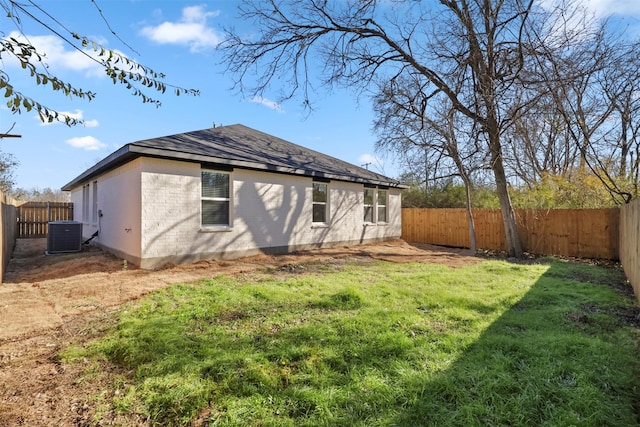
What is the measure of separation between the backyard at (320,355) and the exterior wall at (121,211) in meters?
1.95

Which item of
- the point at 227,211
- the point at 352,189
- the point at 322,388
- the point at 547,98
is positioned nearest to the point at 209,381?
the point at 322,388

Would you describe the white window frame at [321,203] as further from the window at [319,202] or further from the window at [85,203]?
the window at [85,203]

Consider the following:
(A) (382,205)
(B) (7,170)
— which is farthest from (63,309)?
(B) (7,170)

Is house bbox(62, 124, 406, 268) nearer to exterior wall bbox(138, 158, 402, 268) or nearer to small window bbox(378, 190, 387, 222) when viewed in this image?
exterior wall bbox(138, 158, 402, 268)

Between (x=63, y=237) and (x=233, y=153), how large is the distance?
595 cm

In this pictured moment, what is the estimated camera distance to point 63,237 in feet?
31.6

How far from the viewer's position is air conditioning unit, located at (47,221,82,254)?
31.1 ft

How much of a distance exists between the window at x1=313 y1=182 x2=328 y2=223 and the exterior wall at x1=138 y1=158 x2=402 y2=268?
9.4 inches

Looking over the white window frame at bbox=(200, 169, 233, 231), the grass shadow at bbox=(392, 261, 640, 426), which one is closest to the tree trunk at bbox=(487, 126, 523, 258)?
the grass shadow at bbox=(392, 261, 640, 426)

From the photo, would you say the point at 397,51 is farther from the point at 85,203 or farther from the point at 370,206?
the point at 85,203

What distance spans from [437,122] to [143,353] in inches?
499

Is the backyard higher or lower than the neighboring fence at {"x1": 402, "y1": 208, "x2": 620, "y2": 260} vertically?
lower

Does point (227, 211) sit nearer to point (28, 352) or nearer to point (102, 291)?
point (102, 291)

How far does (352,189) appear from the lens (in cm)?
1291
